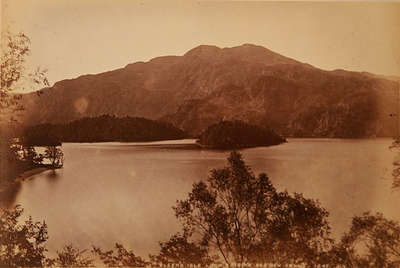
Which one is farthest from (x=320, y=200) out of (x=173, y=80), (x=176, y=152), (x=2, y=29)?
(x=2, y=29)

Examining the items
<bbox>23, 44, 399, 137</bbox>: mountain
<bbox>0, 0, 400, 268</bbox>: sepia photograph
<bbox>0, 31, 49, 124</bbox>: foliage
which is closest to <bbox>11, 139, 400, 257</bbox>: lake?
<bbox>0, 0, 400, 268</bbox>: sepia photograph

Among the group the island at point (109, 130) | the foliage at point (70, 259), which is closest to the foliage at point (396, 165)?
the island at point (109, 130)

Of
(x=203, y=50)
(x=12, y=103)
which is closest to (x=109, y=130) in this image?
(x=12, y=103)

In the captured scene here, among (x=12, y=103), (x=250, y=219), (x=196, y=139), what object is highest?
(x=12, y=103)

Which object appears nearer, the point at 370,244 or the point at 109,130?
the point at 370,244

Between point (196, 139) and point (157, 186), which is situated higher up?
point (196, 139)

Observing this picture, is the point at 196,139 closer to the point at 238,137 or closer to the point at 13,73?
the point at 238,137
